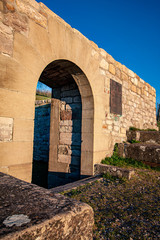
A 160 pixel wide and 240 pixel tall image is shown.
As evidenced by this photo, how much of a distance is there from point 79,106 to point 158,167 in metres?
2.47

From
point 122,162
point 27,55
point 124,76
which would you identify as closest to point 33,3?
point 27,55

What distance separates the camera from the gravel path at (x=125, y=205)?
154cm

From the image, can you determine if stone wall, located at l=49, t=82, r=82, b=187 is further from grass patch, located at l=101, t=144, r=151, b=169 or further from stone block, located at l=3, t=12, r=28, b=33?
stone block, located at l=3, t=12, r=28, b=33

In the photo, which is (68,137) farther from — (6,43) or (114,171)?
(6,43)

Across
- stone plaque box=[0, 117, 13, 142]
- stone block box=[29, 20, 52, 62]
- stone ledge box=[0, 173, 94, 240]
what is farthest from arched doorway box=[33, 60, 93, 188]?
stone ledge box=[0, 173, 94, 240]

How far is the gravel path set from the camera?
154cm

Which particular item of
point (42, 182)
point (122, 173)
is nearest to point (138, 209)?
point (122, 173)

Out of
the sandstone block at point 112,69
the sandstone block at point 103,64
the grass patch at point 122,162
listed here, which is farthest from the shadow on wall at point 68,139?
the sandstone block at point 112,69

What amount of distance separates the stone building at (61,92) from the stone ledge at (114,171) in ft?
0.51

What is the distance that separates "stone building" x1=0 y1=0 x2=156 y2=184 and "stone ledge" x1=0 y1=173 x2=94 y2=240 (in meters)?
1.30

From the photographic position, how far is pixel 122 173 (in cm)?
323

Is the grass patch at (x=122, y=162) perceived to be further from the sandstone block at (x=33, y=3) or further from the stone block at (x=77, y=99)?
the sandstone block at (x=33, y=3)

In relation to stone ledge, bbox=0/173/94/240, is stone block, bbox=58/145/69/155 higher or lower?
lower

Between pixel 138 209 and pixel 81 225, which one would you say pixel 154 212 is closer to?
pixel 138 209
